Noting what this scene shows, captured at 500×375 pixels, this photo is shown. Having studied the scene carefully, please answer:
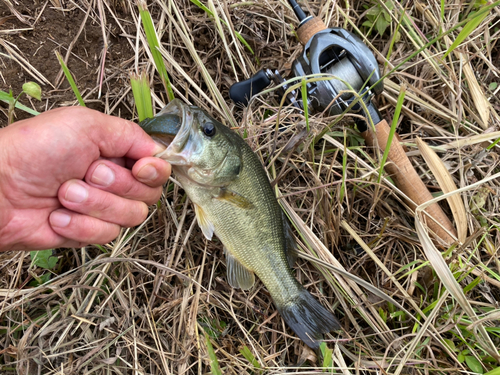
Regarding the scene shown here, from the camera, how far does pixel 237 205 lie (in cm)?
219

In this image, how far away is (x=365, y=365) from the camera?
2395 mm

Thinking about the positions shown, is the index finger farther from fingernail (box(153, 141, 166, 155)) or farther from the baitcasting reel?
the baitcasting reel

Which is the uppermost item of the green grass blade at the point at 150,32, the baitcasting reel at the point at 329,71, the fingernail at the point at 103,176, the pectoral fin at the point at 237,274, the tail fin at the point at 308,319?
the green grass blade at the point at 150,32

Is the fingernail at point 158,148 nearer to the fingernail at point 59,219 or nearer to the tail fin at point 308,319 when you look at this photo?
the fingernail at point 59,219

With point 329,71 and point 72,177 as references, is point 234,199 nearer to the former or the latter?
point 72,177

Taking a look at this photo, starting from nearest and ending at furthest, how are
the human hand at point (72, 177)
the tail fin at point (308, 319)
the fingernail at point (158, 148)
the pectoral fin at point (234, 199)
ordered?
the human hand at point (72, 177) → the fingernail at point (158, 148) → the pectoral fin at point (234, 199) → the tail fin at point (308, 319)

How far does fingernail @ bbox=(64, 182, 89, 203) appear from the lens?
1890 millimetres

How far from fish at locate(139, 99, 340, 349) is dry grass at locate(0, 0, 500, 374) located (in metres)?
0.26

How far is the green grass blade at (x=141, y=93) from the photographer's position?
203 cm

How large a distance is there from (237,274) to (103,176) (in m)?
1.11

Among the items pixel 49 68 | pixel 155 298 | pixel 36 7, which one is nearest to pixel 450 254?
pixel 155 298

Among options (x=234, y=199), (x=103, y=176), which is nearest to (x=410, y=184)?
(x=234, y=199)

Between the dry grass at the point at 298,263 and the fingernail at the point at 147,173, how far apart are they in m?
0.69

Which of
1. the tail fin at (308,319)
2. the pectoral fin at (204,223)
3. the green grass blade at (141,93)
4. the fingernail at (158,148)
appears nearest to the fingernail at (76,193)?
the fingernail at (158,148)
